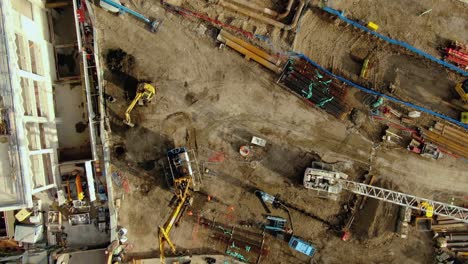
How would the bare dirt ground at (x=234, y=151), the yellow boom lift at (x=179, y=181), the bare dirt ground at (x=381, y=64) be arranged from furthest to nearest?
the bare dirt ground at (x=381, y=64) → the bare dirt ground at (x=234, y=151) → the yellow boom lift at (x=179, y=181)

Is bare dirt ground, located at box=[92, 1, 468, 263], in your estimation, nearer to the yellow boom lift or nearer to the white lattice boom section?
the yellow boom lift

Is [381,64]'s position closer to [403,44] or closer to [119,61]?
[403,44]

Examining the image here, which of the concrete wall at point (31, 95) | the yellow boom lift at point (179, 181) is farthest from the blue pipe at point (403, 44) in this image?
the concrete wall at point (31, 95)

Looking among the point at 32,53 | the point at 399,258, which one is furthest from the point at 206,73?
the point at 399,258

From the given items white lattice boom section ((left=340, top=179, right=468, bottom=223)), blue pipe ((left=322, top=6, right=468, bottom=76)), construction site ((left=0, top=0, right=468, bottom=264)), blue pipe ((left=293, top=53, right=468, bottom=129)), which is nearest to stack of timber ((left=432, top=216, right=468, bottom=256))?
construction site ((left=0, top=0, right=468, bottom=264))

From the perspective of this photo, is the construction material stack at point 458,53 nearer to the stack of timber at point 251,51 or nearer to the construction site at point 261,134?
the construction site at point 261,134

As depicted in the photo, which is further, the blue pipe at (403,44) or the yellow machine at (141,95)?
the blue pipe at (403,44)
